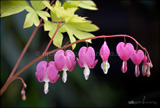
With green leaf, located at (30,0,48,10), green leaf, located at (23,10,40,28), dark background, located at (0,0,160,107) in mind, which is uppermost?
green leaf, located at (30,0,48,10)

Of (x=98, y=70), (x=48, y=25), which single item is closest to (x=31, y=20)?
(x=48, y=25)

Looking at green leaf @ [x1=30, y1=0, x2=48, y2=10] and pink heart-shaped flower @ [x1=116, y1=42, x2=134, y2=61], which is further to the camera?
green leaf @ [x1=30, y1=0, x2=48, y2=10]

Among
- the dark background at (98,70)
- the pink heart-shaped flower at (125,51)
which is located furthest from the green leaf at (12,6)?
the dark background at (98,70)

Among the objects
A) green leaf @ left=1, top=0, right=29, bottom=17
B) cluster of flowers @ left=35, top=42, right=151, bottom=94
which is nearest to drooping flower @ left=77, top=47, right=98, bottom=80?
cluster of flowers @ left=35, top=42, right=151, bottom=94

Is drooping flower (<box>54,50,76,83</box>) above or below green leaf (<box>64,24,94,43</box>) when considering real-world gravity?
below

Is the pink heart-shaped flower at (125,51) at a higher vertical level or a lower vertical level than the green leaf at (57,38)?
lower

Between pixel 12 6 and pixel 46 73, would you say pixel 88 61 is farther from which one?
pixel 12 6

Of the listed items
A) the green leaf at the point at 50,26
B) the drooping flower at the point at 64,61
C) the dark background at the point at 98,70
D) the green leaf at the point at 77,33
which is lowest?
the dark background at the point at 98,70

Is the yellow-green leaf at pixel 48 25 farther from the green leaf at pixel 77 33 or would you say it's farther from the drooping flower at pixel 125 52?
the drooping flower at pixel 125 52

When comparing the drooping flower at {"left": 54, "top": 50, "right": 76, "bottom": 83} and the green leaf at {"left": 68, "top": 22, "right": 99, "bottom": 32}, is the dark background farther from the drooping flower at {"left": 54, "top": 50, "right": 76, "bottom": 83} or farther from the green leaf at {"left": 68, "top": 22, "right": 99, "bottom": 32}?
the drooping flower at {"left": 54, "top": 50, "right": 76, "bottom": 83}
